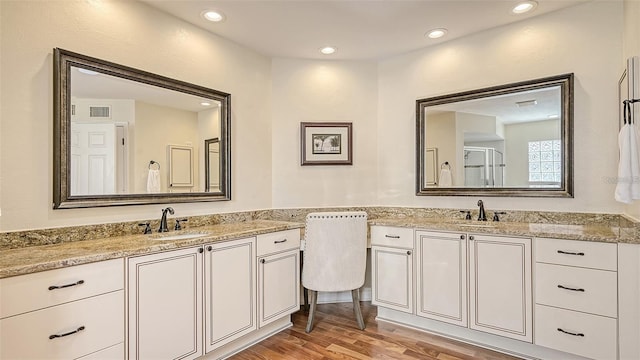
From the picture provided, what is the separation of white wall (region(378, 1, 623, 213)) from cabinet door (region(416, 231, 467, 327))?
2.08 feet

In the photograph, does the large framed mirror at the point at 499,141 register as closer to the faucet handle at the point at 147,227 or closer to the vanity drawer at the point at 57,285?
the faucet handle at the point at 147,227

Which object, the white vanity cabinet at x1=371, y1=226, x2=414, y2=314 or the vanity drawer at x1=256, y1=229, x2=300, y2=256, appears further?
the white vanity cabinet at x1=371, y1=226, x2=414, y2=314

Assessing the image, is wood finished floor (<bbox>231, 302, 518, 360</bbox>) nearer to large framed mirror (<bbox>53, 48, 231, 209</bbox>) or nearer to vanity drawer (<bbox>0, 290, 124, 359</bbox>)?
vanity drawer (<bbox>0, 290, 124, 359</bbox>)

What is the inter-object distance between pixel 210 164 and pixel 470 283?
2.27 m

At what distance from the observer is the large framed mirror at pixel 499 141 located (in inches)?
102

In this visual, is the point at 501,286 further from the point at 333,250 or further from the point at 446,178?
the point at 333,250

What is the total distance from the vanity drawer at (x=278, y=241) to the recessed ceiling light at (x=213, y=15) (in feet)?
5.70

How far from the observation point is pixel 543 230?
225 cm

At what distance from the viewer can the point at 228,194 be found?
2957 mm

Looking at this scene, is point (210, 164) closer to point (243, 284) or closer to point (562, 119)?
point (243, 284)

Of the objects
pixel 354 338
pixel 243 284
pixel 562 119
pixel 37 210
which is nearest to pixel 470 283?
pixel 354 338

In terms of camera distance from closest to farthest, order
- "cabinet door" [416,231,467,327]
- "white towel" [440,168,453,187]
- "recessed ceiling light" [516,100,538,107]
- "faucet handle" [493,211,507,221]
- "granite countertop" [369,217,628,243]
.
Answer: "granite countertop" [369,217,628,243]
"cabinet door" [416,231,467,327]
"recessed ceiling light" [516,100,538,107]
"faucet handle" [493,211,507,221]
"white towel" [440,168,453,187]

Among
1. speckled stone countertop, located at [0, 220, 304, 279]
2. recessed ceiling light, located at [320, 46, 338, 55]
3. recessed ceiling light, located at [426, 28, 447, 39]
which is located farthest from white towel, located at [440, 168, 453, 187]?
speckled stone countertop, located at [0, 220, 304, 279]

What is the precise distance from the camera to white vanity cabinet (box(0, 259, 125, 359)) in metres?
1.35
